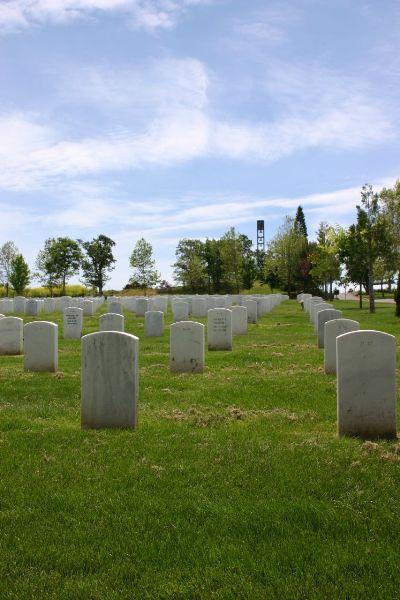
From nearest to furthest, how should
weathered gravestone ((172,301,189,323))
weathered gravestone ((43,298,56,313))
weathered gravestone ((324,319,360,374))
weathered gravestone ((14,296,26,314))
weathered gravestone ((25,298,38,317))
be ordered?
weathered gravestone ((324,319,360,374))
weathered gravestone ((172,301,189,323))
weathered gravestone ((25,298,38,317))
weathered gravestone ((14,296,26,314))
weathered gravestone ((43,298,56,313))

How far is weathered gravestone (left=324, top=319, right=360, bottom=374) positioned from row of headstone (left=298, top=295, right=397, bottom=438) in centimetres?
399

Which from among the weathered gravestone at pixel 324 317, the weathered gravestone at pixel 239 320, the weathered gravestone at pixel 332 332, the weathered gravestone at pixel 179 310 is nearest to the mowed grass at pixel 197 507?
the weathered gravestone at pixel 332 332

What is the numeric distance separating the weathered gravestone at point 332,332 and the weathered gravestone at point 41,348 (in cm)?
559

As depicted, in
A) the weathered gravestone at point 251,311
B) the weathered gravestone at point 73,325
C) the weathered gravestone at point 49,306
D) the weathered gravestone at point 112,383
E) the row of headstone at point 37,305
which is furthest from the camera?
the weathered gravestone at point 49,306

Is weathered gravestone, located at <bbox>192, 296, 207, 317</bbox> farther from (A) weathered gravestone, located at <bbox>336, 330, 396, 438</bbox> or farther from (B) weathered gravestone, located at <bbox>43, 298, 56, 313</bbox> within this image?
(A) weathered gravestone, located at <bbox>336, 330, 396, 438</bbox>

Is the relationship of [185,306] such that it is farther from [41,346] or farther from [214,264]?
[214,264]

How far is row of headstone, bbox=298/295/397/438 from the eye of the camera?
21.8 feet

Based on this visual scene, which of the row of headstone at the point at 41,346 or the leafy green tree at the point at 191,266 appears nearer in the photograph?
the row of headstone at the point at 41,346

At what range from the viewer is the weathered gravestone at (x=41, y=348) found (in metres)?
11.8

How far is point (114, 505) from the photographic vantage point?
Answer: 462 cm

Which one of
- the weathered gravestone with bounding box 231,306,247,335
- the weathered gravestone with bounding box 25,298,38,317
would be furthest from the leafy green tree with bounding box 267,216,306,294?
the weathered gravestone with bounding box 231,306,247,335

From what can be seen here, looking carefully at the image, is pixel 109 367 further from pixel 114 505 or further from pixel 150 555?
pixel 150 555

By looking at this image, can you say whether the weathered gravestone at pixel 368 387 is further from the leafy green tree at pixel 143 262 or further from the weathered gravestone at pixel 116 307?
the leafy green tree at pixel 143 262

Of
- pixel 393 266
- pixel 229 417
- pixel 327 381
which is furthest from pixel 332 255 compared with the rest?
pixel 229 417
